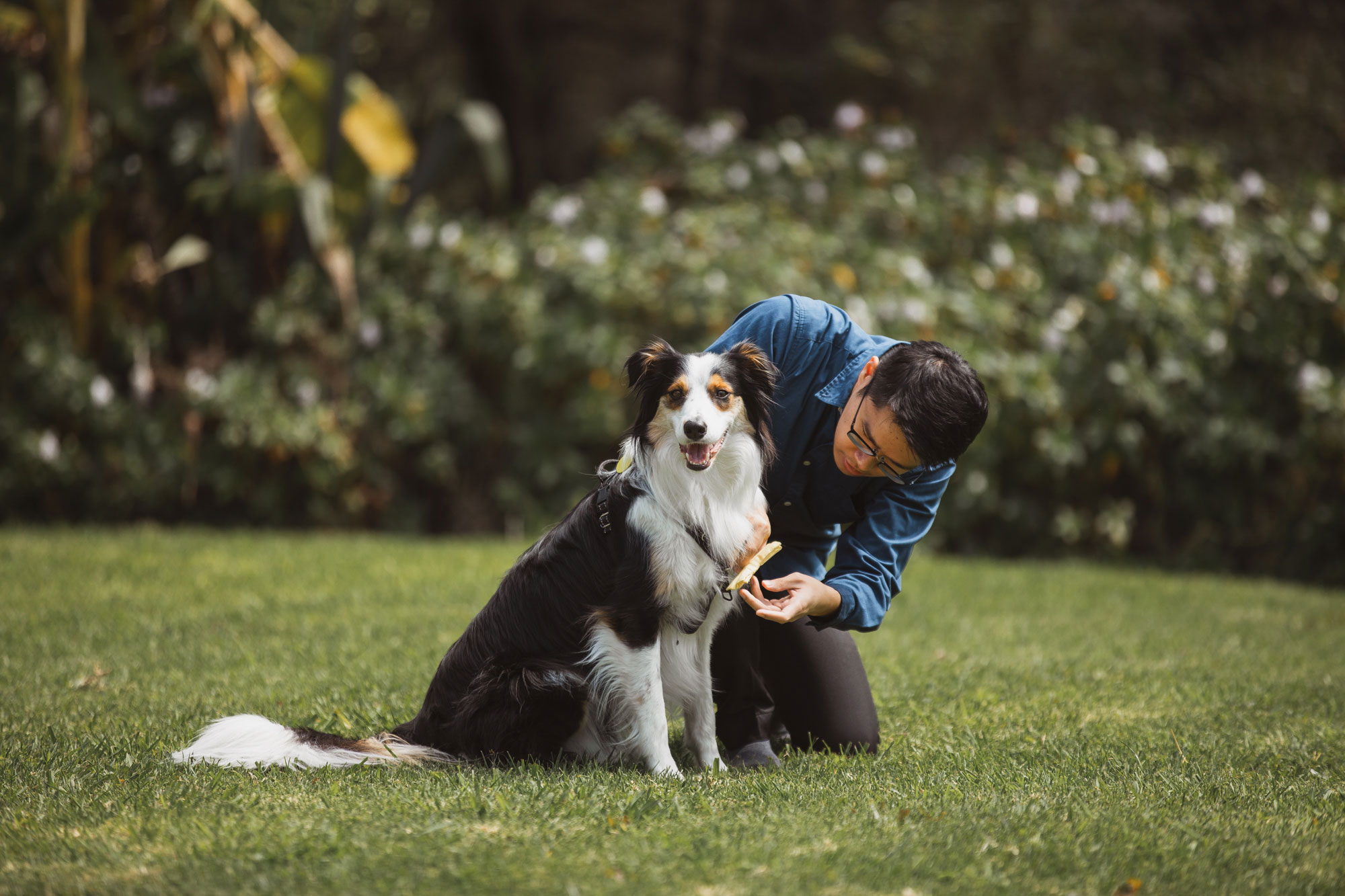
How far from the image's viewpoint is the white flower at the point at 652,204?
7.30 meters

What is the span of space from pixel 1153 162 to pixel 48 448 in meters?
7.44

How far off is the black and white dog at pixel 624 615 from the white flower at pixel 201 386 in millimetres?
4192

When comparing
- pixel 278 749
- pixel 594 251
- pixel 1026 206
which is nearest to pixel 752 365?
pixel 278 749

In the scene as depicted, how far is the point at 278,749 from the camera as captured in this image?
3076 millimetres

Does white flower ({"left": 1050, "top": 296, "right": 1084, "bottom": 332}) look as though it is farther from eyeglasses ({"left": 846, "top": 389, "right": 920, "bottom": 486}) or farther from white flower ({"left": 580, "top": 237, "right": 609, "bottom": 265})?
eyeglasses ({"left": 846, "top": 389, "right": 920, "bottom": 486})

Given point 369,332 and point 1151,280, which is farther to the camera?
point 369,332

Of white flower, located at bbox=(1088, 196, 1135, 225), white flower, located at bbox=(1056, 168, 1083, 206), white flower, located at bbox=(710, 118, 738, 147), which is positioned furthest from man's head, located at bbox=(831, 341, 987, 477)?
white flower, located at bbox=(710, 118, 738, 147)

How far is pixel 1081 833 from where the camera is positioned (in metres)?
2.64

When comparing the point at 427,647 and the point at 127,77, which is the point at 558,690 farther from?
the point at 127,77

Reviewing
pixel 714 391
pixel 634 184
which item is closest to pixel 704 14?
pixel 634 184

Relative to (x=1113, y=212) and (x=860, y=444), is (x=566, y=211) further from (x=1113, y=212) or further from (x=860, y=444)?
(x=860, y=444)

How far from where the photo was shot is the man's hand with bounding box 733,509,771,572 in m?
3.02

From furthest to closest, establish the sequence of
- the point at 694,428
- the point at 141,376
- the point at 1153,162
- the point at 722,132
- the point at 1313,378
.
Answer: the point at 722,132 < the point at 1153,162 < the point at 141,376 < the point at 1313,378 < the point at 694,428

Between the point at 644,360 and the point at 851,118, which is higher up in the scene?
the point at 851,118
